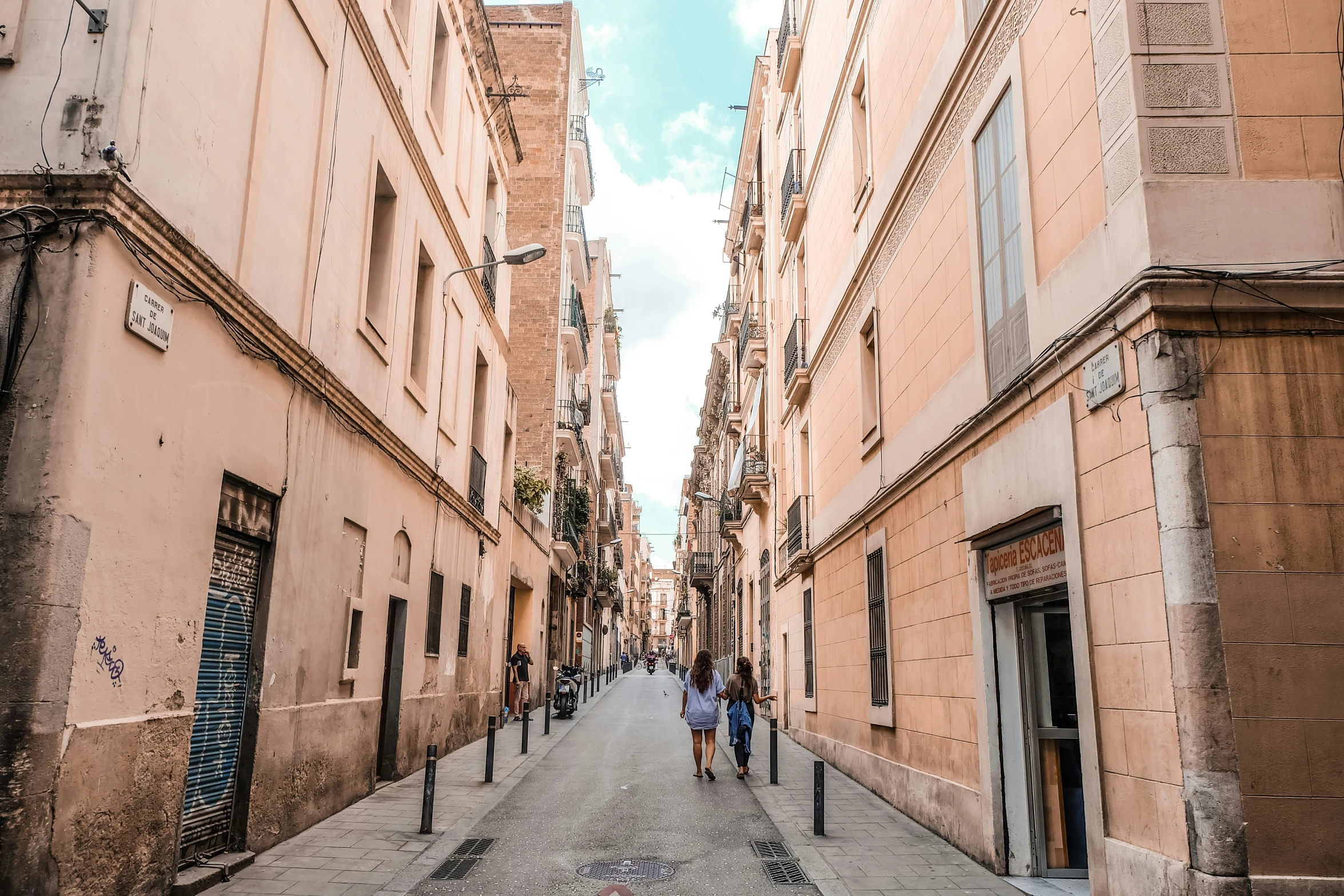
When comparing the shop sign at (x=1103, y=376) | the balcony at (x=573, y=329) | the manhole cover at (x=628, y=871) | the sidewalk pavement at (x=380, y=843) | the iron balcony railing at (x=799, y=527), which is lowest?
the manhole cover at (x=628, y=871)

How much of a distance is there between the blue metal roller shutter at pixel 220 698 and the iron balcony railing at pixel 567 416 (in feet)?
67.4

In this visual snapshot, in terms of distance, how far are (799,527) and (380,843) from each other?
1170cm

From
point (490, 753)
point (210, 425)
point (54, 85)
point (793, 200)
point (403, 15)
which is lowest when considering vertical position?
point (490, 753)

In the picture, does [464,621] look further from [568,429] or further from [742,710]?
[568,429]

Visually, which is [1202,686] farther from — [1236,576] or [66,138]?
[66,138]

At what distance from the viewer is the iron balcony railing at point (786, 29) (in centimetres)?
2030

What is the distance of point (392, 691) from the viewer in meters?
12.1

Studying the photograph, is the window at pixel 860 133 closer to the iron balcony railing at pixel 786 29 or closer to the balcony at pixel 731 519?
the iron balcony railing at pixel 786 29

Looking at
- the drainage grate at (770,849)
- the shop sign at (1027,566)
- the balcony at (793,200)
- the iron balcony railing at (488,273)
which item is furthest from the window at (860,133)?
the drainage grate at (770,849)

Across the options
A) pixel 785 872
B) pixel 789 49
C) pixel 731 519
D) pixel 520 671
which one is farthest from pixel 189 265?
pixel 731 519

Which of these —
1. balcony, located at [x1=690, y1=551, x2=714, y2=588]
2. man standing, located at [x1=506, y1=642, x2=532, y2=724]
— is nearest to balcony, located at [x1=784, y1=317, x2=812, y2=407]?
man standing, located at [x1=506, y1=642, x2=532, y2=724]

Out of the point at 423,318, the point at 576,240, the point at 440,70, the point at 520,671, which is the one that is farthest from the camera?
the point at 576,240

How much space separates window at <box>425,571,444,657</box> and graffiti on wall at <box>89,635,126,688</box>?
311 inches

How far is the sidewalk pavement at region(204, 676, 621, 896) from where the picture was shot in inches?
266
